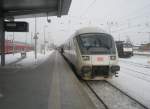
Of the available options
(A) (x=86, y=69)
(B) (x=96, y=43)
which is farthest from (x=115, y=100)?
(B) (x=96, y=43)

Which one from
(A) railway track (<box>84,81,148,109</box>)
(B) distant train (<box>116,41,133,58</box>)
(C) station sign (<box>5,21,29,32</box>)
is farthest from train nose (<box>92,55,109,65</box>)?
(B) distant train (<box>116,41,133,58</box>)

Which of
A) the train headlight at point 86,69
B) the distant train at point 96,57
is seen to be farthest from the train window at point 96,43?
the train headlight at point 86,69

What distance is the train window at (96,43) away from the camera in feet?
38.6

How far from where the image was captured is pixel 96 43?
1215cm

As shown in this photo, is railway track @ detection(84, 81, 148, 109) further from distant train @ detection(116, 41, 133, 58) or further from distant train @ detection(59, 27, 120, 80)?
distant train @ detection(116, 41, 133, 58)

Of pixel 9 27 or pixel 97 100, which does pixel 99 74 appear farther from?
pixel 9 27

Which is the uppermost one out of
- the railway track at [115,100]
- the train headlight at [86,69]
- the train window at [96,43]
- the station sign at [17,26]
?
the station sign at [17,26]

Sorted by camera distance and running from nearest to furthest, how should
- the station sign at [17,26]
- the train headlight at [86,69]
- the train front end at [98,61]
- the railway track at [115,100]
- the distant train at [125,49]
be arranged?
the railway track at [115,100], the train headlight at [86,69], the train front end at [98,61], the station sign at [17,26], the distant train at [125,49]

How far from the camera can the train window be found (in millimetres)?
11758

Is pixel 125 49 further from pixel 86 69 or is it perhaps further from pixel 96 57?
pixel 86 69

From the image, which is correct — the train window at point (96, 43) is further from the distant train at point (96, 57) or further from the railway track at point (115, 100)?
the railway track at point (115, 100)

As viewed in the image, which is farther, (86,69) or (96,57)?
(96,57)

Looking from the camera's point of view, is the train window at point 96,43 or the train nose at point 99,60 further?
the train window at point 96,43

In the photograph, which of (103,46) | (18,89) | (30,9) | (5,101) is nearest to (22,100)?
(5,101)
